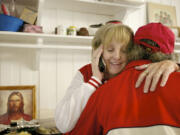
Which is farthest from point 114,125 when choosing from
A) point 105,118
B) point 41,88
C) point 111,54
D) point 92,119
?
point 41,88

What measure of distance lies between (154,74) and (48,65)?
1.27 m

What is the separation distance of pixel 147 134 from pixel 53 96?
135cm

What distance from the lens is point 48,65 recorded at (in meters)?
1.81

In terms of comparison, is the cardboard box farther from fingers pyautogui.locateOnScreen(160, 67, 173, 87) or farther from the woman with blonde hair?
fingers pyautogui.locateOnScreen(160, 67, 173, 87)

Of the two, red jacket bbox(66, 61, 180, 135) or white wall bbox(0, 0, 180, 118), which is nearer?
red jacket bbox(66, 61, 180, 135)

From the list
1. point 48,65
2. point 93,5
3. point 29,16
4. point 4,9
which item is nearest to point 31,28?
point 29,16

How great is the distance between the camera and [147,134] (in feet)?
1.93

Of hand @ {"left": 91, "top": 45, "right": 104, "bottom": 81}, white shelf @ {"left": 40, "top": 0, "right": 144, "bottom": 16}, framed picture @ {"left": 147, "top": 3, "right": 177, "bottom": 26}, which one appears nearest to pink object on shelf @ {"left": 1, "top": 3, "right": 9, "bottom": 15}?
white shelf @ {"left": 40, "top": 0, "right": 144, "bottom": 16}

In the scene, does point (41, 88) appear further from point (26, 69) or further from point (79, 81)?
point (79, 81)

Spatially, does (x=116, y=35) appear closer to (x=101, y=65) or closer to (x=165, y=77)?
(x=101, y=65)

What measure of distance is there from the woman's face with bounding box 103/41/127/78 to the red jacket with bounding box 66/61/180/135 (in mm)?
270

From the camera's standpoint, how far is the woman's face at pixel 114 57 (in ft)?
3.34

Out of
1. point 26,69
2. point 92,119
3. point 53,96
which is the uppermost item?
→ point 26,69

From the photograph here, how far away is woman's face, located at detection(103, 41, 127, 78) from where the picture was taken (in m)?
1.02
